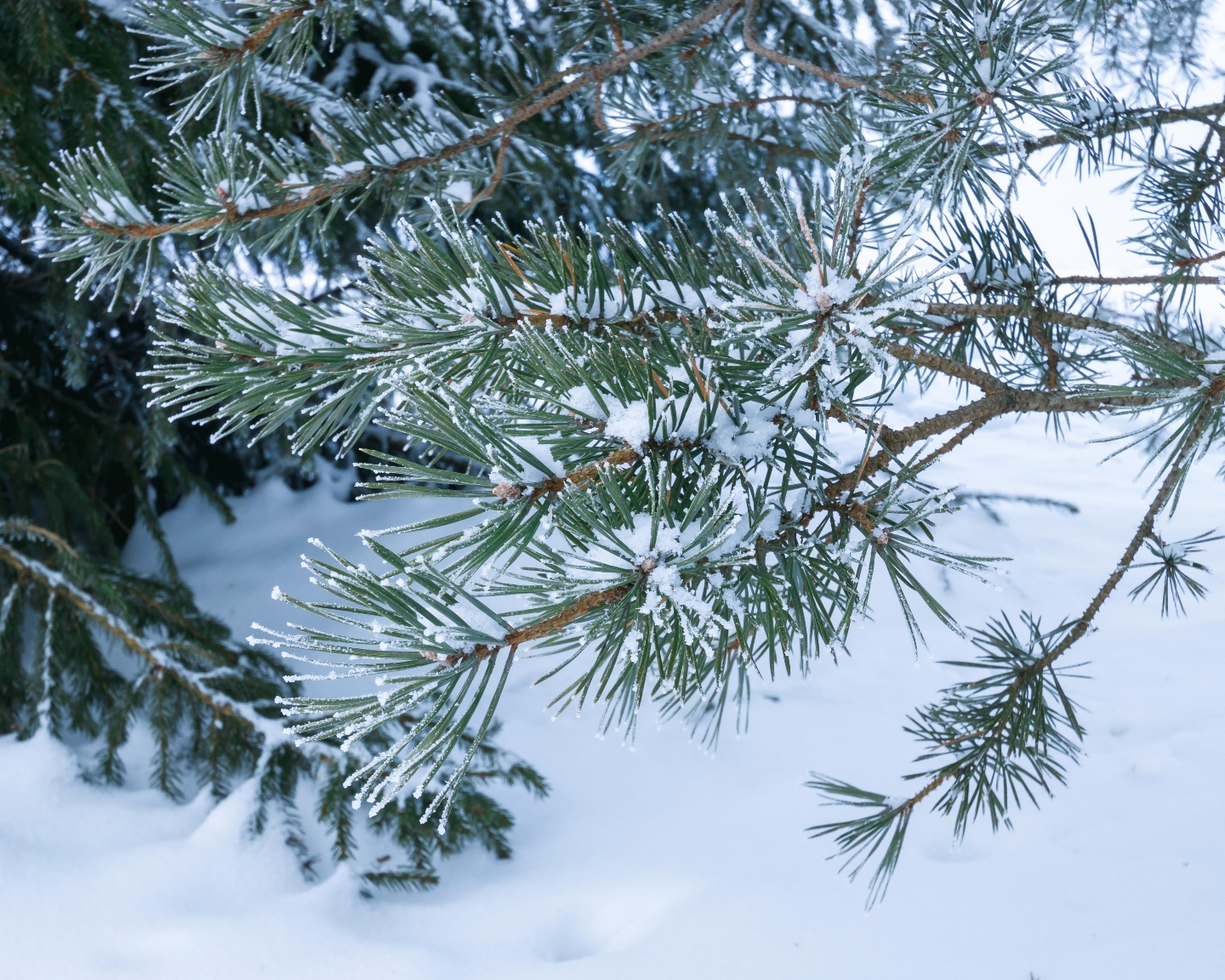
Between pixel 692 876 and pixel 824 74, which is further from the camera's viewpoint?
pixel 692 876

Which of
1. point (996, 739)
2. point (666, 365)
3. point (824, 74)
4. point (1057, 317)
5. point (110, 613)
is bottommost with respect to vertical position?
point (110, 613)

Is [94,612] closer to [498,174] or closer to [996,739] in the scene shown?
[498,174]

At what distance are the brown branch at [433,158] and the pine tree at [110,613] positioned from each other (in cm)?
49

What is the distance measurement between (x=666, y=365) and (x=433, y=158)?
616mm

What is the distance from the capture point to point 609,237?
24.6 inches

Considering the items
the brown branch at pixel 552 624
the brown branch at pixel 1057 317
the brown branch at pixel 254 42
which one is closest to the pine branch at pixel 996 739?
the brown branch at pixel 1057 317

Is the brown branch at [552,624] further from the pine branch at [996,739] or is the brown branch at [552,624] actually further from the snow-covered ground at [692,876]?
the snow-covered ground at [692,876]

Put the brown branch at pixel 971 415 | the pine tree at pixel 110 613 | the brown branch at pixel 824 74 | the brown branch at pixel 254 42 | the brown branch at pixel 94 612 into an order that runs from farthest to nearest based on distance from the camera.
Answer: the brown branch at pixel 94 612
the pine tree at pixel 110 613
the brown branch at pixel 254 42
the brown branch at pixel 824 74
the brown branch at pixel 971 415

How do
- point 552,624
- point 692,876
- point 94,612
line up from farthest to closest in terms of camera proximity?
point 94,612, point 692,876, point 552,624

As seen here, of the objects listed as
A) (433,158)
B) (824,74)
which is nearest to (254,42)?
(433,158)

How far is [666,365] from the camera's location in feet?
1.85

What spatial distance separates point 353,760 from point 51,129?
4.96 ft

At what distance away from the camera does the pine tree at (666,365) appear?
428mm

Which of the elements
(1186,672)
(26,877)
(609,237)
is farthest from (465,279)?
(1186,672)
